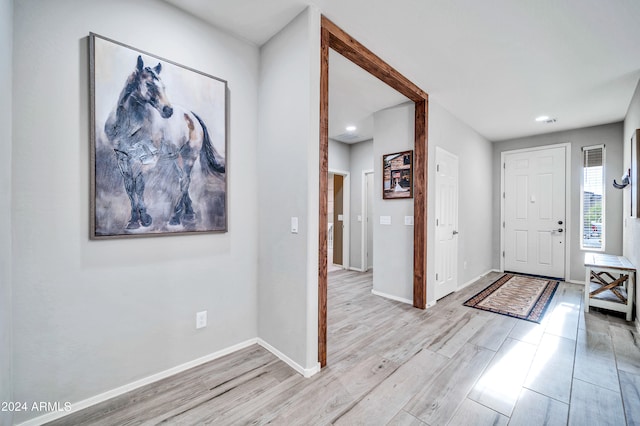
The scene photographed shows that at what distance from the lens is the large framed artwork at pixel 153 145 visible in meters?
1.66

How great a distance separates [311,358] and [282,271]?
0.67 metres

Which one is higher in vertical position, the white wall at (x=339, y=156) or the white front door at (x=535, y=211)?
the white wall at (x=339, y=156)

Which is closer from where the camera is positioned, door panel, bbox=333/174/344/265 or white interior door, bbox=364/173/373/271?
white interior door, bbox=364/173/373/271

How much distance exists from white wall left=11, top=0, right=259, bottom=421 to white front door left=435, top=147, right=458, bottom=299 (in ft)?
9.29

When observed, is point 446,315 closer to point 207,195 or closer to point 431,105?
point 431,105

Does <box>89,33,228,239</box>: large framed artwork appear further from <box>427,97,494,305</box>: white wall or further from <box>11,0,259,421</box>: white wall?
<box>427,97,494,305</box>: white wall

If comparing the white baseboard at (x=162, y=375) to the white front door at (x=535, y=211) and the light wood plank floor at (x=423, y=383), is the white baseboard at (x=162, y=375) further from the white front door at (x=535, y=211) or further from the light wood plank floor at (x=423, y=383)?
the white front door at (x=535, y=211)

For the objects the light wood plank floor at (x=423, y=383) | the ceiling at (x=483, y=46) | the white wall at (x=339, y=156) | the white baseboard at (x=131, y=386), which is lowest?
the light wood plank floor at (x=423, y=383)

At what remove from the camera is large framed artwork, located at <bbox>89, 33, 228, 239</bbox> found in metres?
1.66

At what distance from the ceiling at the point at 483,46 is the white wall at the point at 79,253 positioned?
1.46ft

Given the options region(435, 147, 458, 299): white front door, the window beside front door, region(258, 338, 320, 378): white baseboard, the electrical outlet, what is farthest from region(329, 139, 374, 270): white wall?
the electrical outlet

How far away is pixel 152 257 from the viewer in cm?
187

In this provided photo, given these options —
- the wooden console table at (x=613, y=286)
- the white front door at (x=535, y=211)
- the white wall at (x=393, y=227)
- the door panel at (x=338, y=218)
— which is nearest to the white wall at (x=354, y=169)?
the door panel at (x=338, y=218)

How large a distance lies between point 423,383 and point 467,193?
134 inches
